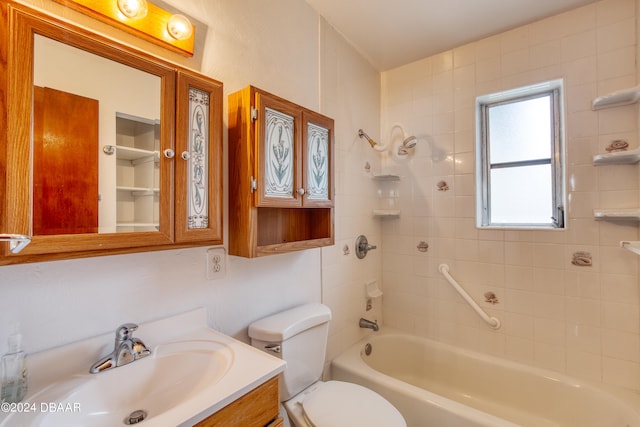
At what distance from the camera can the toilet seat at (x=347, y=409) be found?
117 centimetres

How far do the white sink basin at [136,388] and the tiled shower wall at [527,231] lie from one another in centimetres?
159

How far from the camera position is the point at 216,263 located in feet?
3.91

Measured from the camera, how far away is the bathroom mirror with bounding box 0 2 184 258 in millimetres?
671

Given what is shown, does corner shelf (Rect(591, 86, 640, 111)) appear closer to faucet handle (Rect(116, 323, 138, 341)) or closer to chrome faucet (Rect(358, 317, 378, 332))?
chrome faucet (Rect(358, 317, 378, 332))

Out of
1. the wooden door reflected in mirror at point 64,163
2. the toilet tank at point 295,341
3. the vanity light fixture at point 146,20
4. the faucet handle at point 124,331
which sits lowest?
the toilet tank at point 295,341

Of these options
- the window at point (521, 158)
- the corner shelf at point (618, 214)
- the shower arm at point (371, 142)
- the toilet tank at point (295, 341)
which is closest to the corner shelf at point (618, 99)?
the window at point (521, 158)

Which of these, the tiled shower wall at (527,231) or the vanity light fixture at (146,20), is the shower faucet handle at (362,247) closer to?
the tiled shower wall at (527,231)

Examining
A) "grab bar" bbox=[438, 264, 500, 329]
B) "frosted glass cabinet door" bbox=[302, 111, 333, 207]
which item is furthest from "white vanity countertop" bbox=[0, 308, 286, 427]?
"grab bar" bbox=[438, 264, 500, 329]

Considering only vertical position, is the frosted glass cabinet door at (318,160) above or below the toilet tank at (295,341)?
above

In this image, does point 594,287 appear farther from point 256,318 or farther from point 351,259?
point 256,318

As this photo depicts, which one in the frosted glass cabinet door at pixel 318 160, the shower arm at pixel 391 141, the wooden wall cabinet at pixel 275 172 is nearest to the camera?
the wooden wall cabinet at pixel 275 172

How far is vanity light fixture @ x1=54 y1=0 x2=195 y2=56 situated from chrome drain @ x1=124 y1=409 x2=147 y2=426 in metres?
1.15

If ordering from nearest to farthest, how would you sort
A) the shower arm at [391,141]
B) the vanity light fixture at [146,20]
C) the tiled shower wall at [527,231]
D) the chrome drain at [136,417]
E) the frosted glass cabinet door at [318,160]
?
the chrome drain at [136,417]
the vanity light fixture at [146,20]
the frosted glass cabinet door at [318,160]
the tiled shower wall at [527,231]
the shower arm at [391,141]

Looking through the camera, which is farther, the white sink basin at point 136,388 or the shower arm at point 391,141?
the shower arm at point 391,141
